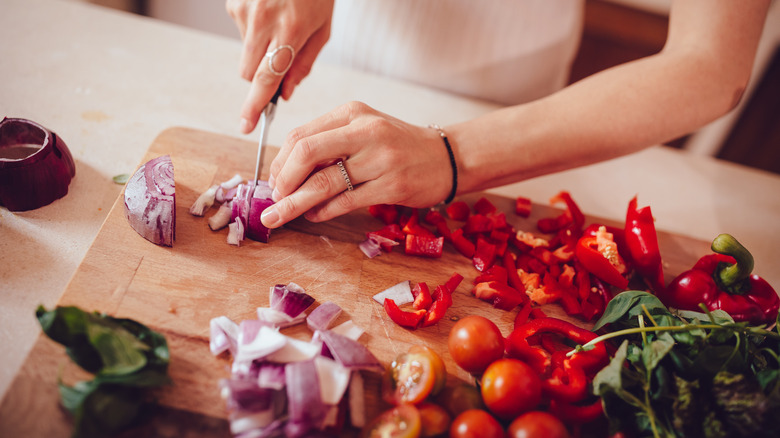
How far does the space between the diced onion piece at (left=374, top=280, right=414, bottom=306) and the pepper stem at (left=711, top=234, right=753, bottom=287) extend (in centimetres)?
93

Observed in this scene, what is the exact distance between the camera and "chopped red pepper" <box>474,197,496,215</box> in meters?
1.79

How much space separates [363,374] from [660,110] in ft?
4.49

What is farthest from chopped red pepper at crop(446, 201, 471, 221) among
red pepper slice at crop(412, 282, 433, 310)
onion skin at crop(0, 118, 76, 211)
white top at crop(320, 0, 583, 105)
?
onion skin at crop(0, 118, 76, 211)

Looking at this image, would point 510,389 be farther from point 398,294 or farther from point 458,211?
point 458,211

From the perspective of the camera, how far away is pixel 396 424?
43.7 inches

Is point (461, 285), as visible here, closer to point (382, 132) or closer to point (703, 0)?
point (382, 132)

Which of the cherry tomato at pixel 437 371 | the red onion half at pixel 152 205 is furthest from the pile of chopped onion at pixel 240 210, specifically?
the cherry tomato at pixel 437 371

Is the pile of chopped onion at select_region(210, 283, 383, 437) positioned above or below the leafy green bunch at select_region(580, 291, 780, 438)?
below

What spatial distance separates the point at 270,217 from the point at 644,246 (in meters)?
1.23

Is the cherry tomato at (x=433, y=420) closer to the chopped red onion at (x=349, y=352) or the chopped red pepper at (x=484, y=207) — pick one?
the chopped red onion at (x=349, y=352)

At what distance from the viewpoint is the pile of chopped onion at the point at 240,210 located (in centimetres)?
148

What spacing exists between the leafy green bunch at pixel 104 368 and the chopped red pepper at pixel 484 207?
45.1 inches

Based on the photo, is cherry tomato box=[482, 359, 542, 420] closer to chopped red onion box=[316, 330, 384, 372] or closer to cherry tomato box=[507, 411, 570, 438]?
cherry tomato box=[507, 411, 570, 438]

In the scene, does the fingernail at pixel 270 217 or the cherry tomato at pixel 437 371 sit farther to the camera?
the fingernail at pixel 270 217
